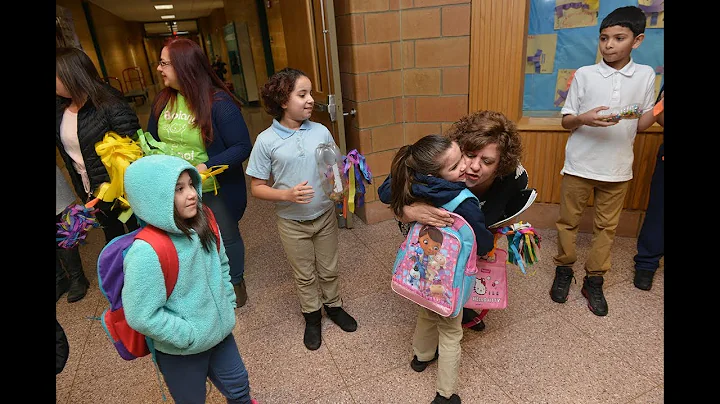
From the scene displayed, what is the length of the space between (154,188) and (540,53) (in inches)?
115

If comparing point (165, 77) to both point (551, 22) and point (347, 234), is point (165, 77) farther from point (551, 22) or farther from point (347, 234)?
point (551, 22)

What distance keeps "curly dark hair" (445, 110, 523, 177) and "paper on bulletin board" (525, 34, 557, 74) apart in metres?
1.67

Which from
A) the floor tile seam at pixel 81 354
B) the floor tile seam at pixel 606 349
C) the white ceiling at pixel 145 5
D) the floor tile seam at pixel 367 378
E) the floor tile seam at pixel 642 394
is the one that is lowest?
the floor tile seam at pixel 642 394

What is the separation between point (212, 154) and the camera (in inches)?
84.2

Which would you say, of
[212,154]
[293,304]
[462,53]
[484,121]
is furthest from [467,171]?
[462,53]

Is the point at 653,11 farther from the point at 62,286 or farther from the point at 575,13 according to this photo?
the point at 62,286

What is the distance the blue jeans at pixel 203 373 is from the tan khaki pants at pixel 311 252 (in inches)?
24.4

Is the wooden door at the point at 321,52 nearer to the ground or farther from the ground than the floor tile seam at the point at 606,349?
farther from the ground

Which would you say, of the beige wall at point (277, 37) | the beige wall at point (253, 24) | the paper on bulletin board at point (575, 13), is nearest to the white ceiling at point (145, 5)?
the beige wall at point (253, 24)

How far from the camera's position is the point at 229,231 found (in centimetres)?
232

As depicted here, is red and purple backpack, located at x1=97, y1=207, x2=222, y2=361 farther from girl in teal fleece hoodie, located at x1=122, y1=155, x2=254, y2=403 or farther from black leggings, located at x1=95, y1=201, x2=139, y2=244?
black leggings, located at x1=95, y1=201, x2=139, y2=244

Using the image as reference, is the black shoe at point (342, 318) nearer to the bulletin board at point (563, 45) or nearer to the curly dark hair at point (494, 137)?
the curly dark hair at point (494, 137)

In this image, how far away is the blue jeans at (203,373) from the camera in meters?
1.37
